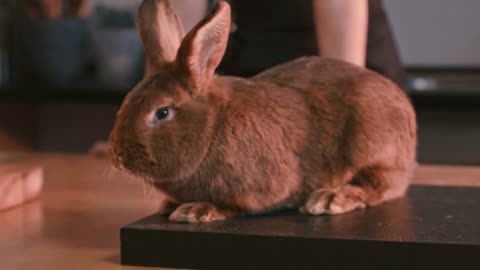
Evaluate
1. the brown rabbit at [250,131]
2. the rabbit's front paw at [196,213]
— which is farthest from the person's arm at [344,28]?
the rabbit's front paw at [196,213]

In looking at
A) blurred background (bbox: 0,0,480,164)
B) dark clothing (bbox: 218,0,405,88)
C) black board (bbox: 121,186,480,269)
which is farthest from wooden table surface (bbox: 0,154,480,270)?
blurred background (bbox: 0,0,480,164)

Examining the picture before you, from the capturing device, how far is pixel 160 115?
1121 mm

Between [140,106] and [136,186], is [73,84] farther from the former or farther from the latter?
[140,106]

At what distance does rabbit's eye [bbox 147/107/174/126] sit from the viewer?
1116 mm

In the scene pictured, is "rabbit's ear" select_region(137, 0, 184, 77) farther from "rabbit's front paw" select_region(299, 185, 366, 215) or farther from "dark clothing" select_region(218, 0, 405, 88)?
"dark clothing" select_region(218, 0, 405, 88)

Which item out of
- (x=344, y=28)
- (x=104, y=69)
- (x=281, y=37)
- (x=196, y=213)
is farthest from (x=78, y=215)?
(x=104, y=69)

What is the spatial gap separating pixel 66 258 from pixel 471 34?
2.18 metres

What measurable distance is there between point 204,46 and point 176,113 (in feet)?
0.30

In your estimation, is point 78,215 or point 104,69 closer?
point 78,215

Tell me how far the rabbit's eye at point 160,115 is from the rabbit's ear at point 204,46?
0.04m

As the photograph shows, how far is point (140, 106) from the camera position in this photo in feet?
3.68

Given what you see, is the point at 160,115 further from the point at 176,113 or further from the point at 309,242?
the point at 309,242

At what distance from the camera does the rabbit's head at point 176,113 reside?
1107 mm

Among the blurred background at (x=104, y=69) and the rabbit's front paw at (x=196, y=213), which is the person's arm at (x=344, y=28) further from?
the blurred background at (x=104, y=69)
